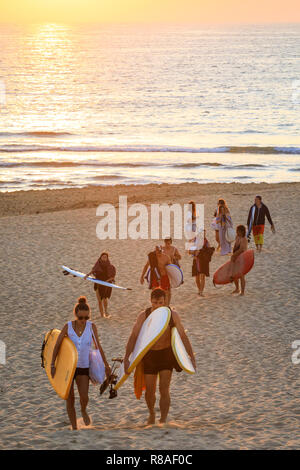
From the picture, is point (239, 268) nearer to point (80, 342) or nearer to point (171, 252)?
point (171, 252)

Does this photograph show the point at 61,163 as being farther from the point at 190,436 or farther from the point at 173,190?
the point at 190,436

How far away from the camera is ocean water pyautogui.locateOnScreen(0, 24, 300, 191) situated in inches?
1515

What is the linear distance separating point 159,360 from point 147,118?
5800 cm

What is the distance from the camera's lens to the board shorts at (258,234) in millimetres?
17484

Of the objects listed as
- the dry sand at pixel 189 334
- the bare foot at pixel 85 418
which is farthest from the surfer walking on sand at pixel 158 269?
the bare foot at pixel 85 418

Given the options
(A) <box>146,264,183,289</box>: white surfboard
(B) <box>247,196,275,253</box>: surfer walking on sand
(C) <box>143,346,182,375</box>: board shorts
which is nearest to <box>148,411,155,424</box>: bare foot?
(C) <box>143,346,182,375</box>: board shorts

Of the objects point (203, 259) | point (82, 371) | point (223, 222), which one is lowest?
point (82, 371)

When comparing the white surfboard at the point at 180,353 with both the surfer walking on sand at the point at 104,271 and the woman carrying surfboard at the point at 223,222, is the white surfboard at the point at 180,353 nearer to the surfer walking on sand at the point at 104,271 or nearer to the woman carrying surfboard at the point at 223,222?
the surfer walking on sand at the point at 104,271

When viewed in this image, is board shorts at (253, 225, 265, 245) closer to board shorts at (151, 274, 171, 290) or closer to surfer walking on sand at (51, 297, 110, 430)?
board shorts at (151, 274, 171, 290)

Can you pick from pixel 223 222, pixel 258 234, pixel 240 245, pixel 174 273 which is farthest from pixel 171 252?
pixel 258 234

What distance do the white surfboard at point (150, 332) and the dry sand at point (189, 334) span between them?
30.4 inches

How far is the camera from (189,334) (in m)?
11.5

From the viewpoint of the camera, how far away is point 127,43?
171750 mm
